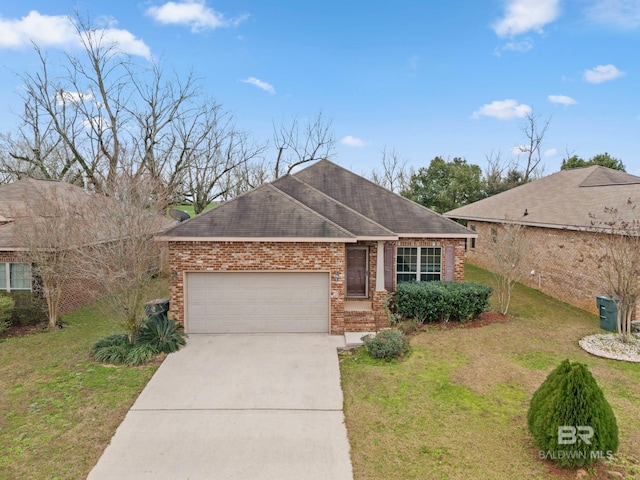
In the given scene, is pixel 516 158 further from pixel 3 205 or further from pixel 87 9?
pixel 3 205

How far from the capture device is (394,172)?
149 feet

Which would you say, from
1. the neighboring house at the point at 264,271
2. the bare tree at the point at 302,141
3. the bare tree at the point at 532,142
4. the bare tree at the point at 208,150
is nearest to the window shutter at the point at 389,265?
the neighboring house at the point at 264,271

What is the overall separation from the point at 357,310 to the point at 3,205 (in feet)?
48.3

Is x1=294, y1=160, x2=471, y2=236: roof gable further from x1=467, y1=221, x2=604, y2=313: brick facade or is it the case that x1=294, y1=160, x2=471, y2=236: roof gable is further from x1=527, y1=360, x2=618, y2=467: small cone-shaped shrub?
x1=527, y1=360, x2=618, y2=467: small cone-shaped shrub

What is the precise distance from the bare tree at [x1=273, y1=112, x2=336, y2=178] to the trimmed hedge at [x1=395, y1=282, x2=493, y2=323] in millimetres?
21807

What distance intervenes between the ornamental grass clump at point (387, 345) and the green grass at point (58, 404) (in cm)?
504

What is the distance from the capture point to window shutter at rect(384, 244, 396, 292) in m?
12.8

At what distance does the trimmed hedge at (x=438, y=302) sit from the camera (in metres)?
11.0

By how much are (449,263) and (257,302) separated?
695cm

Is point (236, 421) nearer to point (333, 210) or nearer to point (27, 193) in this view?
point (333, 210)

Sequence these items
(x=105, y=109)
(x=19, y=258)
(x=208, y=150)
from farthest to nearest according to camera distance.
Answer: (x=208, y=150)
(x=105, y=109)
(x=19, y=258)

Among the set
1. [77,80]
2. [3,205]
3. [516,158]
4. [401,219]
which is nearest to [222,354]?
[401,219]

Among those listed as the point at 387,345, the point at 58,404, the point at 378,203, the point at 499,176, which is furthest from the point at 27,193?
the point at 499,176

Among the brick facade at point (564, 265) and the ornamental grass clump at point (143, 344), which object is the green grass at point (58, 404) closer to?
the ornamental grass clump at point (143, 344)
